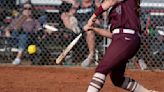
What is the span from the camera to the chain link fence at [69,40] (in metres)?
10.4

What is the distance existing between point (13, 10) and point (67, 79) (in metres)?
3.25

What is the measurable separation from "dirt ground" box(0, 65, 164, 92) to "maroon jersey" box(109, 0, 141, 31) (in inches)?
Result: 95.5

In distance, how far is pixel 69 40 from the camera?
34.8 feet

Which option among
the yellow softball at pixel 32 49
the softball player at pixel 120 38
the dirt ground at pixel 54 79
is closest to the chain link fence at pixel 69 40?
the yellow softball at pixel 32 49

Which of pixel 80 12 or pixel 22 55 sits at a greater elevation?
pixel 80 12

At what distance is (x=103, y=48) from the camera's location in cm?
1045

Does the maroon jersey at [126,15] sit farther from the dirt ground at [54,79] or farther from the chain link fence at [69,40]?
the chain link fence at [69,40]

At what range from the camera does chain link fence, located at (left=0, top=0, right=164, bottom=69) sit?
10430 mm

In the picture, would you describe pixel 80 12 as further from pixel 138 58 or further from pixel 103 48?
pixel 138 58

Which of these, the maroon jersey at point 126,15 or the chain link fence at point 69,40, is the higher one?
the maroon jersey at point 126,15

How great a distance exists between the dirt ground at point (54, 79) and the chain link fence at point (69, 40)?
61 cm

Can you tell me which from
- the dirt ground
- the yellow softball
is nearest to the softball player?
the dirt ground

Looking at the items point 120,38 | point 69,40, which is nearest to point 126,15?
point 120,38

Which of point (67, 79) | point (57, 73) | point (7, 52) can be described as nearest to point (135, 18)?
point (67, 79)
